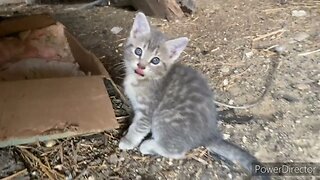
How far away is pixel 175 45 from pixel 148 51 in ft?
0.44

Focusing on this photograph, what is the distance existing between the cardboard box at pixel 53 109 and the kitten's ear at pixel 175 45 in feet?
1.10

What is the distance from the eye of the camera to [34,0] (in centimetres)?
400

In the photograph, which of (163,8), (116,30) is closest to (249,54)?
(163,8)

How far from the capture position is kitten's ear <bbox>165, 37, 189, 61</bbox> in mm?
2271

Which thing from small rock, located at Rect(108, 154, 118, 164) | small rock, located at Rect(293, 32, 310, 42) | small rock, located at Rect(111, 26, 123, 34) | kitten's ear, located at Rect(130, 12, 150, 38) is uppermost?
kitten's ear, located at Rect(130, 12, 150, 38)

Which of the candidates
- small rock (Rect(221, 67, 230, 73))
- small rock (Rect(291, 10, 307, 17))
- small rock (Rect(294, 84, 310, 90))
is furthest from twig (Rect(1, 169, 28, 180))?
small rock (Rect(291, 10, 307, 17))

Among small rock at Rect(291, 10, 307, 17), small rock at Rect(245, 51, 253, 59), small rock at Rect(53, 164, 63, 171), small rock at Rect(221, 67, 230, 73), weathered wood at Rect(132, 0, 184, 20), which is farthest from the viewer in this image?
small rock at Rect(291, 10, 307, 17)

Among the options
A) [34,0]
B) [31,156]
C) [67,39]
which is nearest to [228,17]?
[67,39]

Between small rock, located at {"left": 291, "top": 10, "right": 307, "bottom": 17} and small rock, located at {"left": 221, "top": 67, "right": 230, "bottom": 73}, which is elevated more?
small rock, located at {"left": 221, "top": 67, "right": 230, "bottom": 73}

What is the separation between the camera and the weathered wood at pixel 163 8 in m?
3.57

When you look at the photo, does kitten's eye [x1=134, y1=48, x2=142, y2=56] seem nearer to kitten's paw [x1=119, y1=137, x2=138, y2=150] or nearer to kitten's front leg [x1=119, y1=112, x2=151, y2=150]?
kitten's front leg [x1=119, y1=112, x2=151, y2=150]

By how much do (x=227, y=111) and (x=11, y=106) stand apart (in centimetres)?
114

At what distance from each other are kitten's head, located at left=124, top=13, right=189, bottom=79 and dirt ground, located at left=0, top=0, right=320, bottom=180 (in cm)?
39

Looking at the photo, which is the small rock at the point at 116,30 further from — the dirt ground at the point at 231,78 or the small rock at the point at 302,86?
the small rock at the point at 302,86
